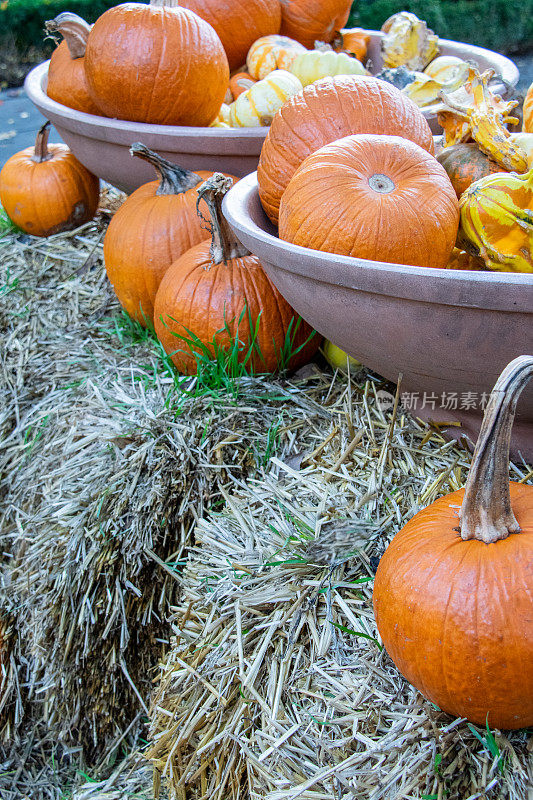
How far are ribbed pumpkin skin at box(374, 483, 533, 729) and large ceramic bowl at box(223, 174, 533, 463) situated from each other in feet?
1.00

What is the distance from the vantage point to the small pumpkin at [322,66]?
238 cm

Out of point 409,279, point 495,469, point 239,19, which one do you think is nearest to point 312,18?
point 239,19

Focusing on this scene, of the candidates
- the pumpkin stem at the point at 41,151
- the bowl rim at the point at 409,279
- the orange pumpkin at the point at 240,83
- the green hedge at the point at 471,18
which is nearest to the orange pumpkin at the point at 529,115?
the bowl rim at the point at 409,279

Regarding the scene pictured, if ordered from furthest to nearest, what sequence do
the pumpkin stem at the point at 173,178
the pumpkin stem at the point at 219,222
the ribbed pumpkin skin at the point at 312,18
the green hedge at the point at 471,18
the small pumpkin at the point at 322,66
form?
1. the green hedge at the point at 471,18
2. the ribbed pumpkin skin at the point at 312,18
3. the small pumpkin at the point at 322,66
4. the pumpkin stem at the point at 173,178
5. the pumpkin stem at the point at 219,222

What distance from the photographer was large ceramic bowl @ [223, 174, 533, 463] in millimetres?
1098

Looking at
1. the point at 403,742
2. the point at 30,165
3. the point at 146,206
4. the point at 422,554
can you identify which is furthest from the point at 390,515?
the point at 30,165

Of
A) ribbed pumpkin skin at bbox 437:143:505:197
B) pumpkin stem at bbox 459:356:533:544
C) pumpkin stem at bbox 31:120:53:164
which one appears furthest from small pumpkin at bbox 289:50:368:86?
pumpkin stem at bbox 459:356:533:544

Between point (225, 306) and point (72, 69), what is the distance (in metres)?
1.40

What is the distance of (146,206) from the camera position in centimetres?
213

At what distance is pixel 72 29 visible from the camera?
250cm

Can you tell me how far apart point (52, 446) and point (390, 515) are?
103cm

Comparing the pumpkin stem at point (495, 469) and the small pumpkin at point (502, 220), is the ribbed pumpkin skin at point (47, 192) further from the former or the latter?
the pumpkin stem at point (495, 469)

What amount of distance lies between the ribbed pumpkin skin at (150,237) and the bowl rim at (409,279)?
0.73 m

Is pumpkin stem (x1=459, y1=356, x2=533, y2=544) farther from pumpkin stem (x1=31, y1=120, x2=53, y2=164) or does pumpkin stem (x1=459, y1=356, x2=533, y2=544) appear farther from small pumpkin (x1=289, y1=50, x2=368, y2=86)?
pumpkin stem (x1=31, y1=120, x2=53, y2=164)
